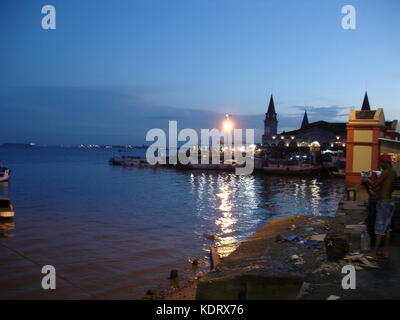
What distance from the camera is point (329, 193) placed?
40281mm

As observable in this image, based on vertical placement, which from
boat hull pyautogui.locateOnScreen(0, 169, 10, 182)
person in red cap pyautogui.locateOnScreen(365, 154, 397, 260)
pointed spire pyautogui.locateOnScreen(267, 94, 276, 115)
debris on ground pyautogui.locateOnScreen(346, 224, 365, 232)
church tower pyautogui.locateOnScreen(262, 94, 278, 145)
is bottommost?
boat hull pyautogui.locateOnScreen(0, 169, 10, 182)

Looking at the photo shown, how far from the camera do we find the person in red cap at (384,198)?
23.4 ft

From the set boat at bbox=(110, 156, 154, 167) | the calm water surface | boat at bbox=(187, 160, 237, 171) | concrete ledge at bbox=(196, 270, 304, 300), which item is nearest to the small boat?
boat at bbox=(187, 160, 237, 171)

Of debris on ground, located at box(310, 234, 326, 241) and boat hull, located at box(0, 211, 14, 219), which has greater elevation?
debris on ground, located at box(310, 234, 326, 241)

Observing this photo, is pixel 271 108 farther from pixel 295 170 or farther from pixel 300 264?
pixel 300 264

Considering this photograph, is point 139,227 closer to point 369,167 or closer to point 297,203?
point 369,167

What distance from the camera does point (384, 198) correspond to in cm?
723

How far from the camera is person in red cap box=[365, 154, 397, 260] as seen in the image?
7.15 meters

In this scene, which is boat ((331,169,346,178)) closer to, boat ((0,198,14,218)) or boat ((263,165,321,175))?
boat ((263,165,321,175))

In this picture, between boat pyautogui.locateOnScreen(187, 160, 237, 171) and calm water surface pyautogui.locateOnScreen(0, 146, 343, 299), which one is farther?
boat pyautogui.locateOnScreen(187, 160, 237, 171)
